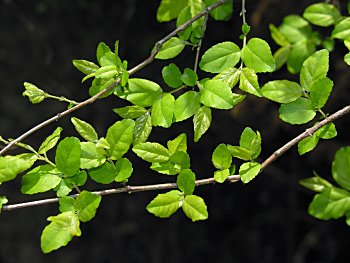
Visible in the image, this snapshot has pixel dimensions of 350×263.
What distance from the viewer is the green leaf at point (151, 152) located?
736 millimetres

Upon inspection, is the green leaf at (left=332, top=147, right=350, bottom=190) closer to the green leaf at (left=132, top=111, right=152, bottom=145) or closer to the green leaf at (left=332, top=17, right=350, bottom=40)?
the green leaf at (left=332, top=17, right=350, bottom=40)

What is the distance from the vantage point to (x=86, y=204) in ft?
2.32

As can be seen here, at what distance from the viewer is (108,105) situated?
2.00 meters

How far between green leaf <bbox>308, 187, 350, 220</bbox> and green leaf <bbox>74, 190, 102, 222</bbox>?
38 centimetres

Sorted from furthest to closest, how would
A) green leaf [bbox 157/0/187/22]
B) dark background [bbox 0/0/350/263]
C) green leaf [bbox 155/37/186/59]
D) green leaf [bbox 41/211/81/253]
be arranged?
dark background [bbox 0/0/350/263] → green leaf [bbox 157/0/187/22] → green leaf [bbox 155/37/186/59] → green leaf [bbox 41/211/81/253]

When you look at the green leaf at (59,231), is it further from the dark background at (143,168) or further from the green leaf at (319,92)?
the dark background at (143,168)

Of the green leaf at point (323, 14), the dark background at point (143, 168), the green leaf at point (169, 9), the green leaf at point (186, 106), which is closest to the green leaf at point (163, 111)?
the green leaf at point (186, 106)

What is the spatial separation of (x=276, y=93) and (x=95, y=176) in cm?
28

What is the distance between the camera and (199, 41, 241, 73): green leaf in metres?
0.77

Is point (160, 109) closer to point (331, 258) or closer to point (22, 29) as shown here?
point (22, 29)

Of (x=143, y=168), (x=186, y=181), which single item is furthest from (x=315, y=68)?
(x=143, y=168)

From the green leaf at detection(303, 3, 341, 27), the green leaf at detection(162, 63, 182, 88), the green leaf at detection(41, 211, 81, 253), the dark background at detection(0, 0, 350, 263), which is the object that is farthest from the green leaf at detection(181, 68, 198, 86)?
the dark background at detection(0, 0, 350, 263)

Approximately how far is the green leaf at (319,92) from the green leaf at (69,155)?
0.33 metres

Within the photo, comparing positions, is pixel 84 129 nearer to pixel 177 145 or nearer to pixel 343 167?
pixel 177 145
